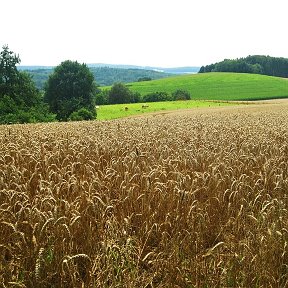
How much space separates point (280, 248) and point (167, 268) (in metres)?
1.08

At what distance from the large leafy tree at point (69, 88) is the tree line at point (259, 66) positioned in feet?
307

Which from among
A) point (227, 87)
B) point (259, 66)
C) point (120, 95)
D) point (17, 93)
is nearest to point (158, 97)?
point (120, 95)

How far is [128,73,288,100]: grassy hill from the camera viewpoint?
A: 89.1 m

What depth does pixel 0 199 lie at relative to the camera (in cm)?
466

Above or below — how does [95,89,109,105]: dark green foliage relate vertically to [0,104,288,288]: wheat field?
below

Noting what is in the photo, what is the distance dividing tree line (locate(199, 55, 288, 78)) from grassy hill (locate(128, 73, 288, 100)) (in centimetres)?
2699

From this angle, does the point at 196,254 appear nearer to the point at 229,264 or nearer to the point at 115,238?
the point at 229,264

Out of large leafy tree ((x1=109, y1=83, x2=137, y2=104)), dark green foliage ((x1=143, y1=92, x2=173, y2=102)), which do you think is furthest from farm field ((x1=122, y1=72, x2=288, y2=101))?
large leafy tree ((x1=109, y1=83, x2=137, y2=104))

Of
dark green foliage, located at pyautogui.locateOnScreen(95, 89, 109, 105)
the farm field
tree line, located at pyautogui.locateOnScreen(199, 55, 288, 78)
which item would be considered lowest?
dark green foliage, located at pyautogui.locateOnScreen(95, 89, 109, 105)

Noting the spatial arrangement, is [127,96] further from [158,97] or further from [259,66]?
[259,66]

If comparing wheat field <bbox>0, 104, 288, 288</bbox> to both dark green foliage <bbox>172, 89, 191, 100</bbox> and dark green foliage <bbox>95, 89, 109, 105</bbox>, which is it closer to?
dark green foliage <bbox>172, 89, 191, 100</bbox>

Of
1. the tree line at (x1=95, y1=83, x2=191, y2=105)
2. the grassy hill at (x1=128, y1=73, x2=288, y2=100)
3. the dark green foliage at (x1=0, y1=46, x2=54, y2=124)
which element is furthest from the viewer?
the tree line at (x1=95, y1=83, x2=191, y2=105)

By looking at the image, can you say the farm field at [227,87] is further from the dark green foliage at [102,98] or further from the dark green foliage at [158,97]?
the dark green foliage at [102,98]

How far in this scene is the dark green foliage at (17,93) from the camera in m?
49.7
